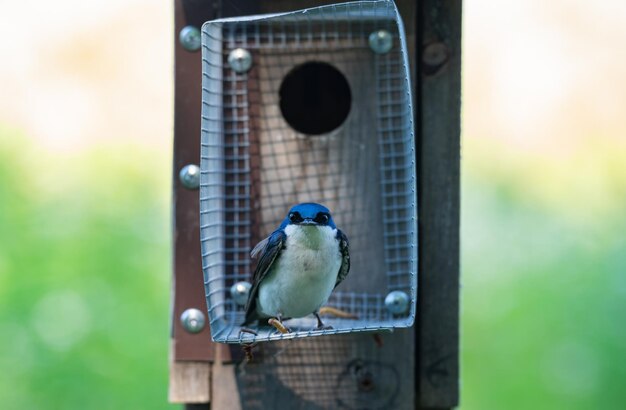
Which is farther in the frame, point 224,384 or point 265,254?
point 224,384

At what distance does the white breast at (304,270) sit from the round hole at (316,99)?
2.36ft

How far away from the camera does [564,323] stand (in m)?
4.79

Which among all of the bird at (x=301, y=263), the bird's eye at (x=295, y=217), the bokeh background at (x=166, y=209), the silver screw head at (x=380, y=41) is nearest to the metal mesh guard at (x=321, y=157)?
the silver screw head at (x=380, y=41)

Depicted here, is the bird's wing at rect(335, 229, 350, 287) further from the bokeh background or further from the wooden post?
the bokeh background

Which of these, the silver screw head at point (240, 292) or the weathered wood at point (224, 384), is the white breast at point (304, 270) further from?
the weathered wood at point (224, 384)

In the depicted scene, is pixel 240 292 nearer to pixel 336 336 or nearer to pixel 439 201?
pixel 336 336

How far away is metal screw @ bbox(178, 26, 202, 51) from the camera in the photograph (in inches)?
143

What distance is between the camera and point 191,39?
3.64 meters

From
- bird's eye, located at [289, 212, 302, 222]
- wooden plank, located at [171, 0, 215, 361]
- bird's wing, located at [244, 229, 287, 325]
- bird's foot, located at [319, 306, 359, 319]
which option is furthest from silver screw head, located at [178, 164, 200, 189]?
bird's foot, located at [319, 306, 359, 319]

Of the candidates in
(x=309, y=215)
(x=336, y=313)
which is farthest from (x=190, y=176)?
(x=336, y=313)

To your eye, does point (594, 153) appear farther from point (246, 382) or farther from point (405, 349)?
point (246, 382)

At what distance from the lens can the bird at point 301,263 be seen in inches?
131

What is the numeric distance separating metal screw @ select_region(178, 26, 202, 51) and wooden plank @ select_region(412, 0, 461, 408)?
2.30 ft

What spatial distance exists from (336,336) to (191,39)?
1038 mm
